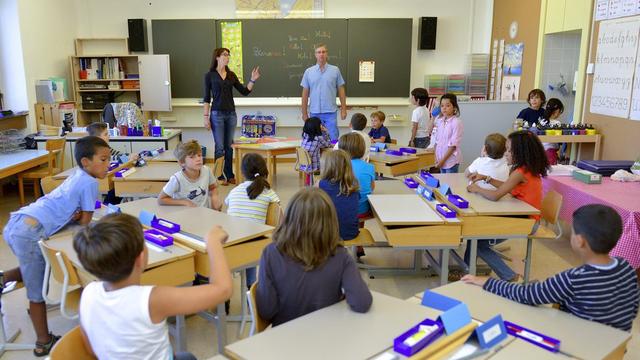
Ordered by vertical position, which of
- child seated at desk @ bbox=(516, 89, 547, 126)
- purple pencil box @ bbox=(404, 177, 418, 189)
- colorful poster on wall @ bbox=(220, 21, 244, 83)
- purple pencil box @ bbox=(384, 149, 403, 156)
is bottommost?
purple pencil box @ bbox=(404, 177, 418, 189)

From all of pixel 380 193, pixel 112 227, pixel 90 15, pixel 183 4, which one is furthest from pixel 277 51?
pixel 112 227

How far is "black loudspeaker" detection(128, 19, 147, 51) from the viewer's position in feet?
27.6

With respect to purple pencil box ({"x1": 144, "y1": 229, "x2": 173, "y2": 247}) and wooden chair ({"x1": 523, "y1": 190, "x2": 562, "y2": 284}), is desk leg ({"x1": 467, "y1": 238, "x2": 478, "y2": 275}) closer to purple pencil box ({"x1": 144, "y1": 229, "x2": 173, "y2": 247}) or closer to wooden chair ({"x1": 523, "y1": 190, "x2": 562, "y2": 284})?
wooden chair ({"x1": 523, "y1": 190, "x2": 562, "y2": 284})

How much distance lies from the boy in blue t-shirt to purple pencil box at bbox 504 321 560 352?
221cm

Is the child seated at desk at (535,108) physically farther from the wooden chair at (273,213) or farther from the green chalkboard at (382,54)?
the wooden chair at (273,213)

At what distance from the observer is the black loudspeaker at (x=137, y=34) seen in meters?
8.42

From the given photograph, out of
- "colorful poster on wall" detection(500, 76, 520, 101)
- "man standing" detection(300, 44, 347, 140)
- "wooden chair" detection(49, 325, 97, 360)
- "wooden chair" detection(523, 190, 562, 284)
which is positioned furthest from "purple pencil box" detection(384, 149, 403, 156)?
"wooden chair" detection(49, 325, 97, 360)

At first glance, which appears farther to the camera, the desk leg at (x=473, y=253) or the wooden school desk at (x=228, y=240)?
the desk leg at (x=473, y=253)

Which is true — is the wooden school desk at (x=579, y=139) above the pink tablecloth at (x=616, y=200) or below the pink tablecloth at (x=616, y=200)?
above

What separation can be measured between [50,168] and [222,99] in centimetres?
218

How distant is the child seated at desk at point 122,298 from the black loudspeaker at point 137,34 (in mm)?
7631

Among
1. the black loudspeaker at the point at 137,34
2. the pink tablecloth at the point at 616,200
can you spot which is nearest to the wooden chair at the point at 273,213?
the pink tablecloth at the point at 616,200

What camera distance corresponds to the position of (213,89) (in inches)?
263

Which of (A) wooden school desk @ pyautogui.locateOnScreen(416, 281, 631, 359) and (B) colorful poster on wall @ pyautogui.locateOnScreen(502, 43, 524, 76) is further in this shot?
(B) colorful poster on wall @ pyautogui.locateOnScreen(502, 43, 524, 76)
